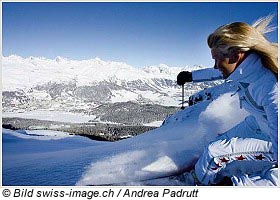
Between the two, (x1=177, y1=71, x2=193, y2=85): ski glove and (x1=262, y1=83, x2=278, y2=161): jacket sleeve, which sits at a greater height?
(x1=177, y1=71, x2=193, y2=85): ski glove

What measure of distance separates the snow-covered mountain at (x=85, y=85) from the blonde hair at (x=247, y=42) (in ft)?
3.19

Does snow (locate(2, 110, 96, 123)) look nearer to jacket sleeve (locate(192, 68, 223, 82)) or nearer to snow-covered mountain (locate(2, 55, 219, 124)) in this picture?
snow-covered mountain (locate(2, 55, 219, 124))

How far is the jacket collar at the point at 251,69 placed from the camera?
2324mm

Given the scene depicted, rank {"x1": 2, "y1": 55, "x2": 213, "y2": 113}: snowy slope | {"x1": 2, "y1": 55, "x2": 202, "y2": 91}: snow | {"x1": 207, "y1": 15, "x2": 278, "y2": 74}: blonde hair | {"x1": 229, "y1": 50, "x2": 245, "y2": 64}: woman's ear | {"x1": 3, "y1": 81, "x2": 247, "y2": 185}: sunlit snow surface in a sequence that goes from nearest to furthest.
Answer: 1. {"x1": 207, "y1": 15, "x2": 278, "y2": 74}: blonde hair
2. {"x1": 229, "y1": 50, "x2": 245, "y2": 64}: woman's ear
3. {"x1": 3, "y1": 81, "x2": 247, "y2": 185}: sunlit snow surface
4. {"x1": 2, "y1": 55, "x2": 202, "y2": 91}: snow
5. {"x1": 2, "y1": 55, "x2": 213, "y2": 113}: snowy slope

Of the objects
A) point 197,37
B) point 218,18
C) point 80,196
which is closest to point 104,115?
point 80,196

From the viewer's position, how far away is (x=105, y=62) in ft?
11.6

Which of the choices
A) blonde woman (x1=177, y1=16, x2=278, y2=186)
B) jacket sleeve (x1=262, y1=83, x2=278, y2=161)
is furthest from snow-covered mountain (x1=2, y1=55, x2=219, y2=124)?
jacket sleeve (x1=262, y1=83, x2=278, y2=161)

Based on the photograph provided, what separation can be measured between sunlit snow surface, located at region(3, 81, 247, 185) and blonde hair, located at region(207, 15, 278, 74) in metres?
1.01

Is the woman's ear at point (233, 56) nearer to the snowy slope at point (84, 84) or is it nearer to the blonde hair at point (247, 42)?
the blonde hair at point (247, 42)

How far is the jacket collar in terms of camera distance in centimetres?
232

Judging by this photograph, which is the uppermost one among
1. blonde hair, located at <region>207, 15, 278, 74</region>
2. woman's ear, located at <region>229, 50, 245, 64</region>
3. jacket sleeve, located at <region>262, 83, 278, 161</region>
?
blonde hair, located at <region>207, 15, 278, 74</region>

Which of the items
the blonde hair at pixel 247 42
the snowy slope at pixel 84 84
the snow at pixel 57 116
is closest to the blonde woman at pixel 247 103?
the blonde hair at pixel 247 42

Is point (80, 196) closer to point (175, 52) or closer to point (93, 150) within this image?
point (93, 150)

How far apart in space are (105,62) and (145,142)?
793 millimetres
